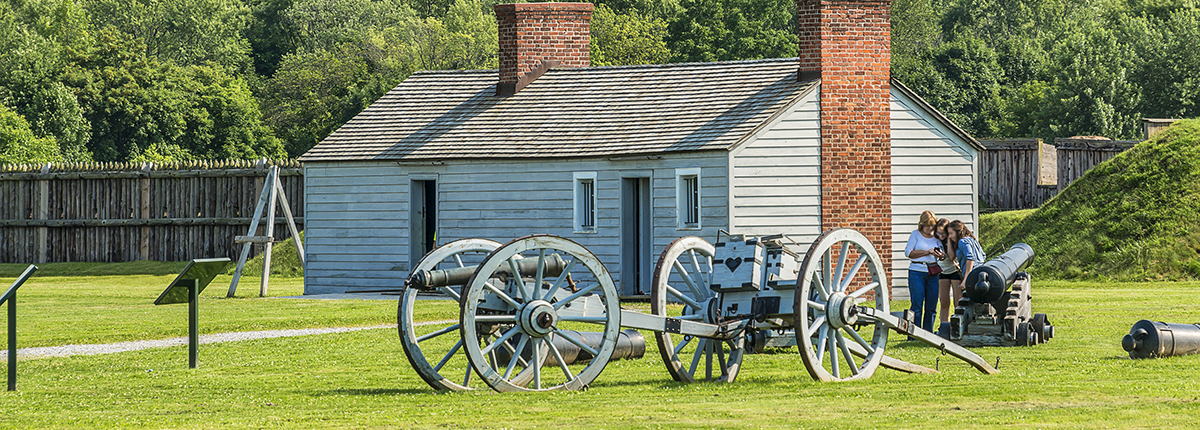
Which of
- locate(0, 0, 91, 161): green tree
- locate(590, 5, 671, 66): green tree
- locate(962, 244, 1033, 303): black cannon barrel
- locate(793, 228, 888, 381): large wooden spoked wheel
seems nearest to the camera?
locate(793, 228, 888, 381): large wooden spoked wheel

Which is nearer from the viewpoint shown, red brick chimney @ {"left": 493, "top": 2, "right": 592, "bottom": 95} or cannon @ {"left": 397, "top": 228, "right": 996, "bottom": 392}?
cannon @ {"left": 397, "top": 228, "right": 996, "bottom": 392}

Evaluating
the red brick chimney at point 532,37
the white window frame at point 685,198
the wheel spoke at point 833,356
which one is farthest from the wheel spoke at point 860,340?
the red brick chimney at point 532,37

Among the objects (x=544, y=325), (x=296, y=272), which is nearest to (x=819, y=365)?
(x=544, y=325)

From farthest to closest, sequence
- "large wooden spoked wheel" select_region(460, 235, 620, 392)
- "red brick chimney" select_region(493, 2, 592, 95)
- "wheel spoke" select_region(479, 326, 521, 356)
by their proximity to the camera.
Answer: "red brick chimney" select_region(493, 2, 592, 95) → "wheel spoke" select_region(479, 326, 521, 356) → "large wooden spoked wheel" select_region(460, 235, 620, 392)

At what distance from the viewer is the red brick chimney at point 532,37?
27.5 m

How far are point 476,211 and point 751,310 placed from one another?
14369 mm

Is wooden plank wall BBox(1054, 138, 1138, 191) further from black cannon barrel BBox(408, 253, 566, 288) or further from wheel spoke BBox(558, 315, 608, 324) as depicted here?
wheel spoke BBox(558, 315, 608, 324)

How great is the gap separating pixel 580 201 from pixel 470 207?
6.73 ft

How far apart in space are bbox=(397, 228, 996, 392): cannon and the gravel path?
5.21 meters

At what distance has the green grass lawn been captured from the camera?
9.49 metres

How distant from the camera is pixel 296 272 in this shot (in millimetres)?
34594

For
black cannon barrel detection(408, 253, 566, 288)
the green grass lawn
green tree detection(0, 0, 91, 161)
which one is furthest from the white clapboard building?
green tree detection(0, 0, 91, 161)

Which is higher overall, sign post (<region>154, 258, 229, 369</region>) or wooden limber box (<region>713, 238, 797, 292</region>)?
wooden limber box (<region>713, 238, 797, 292</region>)

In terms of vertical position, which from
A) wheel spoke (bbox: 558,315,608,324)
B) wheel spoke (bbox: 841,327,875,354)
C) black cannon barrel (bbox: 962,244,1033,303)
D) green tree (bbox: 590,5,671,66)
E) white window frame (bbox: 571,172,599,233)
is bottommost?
wheel spoke (bbox: 841,327,875,354)
